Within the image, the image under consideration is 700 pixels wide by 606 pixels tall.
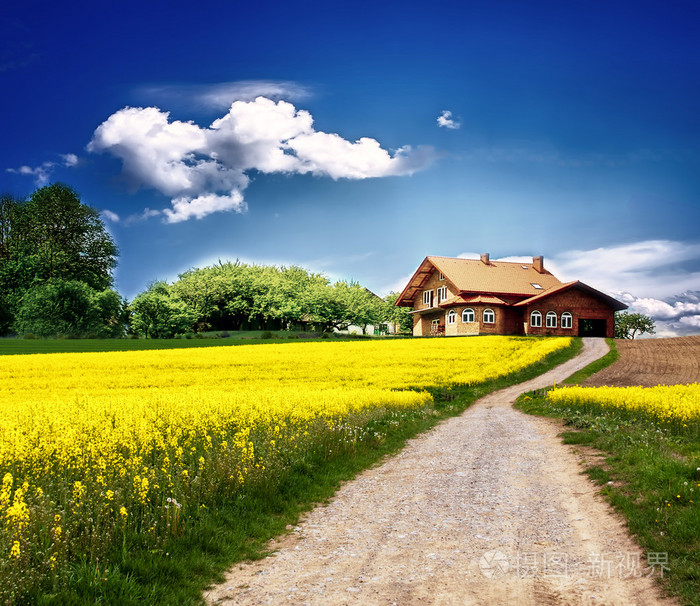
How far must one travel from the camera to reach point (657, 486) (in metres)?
8.61

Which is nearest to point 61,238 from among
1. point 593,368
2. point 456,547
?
point 593,368

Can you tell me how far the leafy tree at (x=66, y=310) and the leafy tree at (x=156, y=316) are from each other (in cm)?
275

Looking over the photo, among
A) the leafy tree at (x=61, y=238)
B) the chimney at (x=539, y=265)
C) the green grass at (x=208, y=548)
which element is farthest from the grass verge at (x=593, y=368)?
the leafy tree at (x=61, y=238)

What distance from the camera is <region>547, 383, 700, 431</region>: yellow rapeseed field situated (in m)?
14.6

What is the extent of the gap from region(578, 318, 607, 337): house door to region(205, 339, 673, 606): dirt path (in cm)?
5636

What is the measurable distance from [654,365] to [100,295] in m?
63.9

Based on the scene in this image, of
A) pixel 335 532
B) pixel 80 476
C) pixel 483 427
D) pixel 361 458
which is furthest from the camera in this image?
pixel 483 427

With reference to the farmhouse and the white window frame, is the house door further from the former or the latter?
the white window frame

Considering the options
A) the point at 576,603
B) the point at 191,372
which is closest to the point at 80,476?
the point at 576,603

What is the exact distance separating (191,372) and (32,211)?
202 feet

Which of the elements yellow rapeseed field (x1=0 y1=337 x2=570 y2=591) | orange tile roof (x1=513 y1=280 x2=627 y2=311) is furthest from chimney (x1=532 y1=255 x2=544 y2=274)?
yellow rapeseed field (x1=0 y1=337 x2=570 y2=591)

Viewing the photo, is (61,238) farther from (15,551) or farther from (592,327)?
(15,551)

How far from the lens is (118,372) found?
31.4 m

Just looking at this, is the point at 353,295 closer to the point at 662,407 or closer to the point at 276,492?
the point at 662,407
